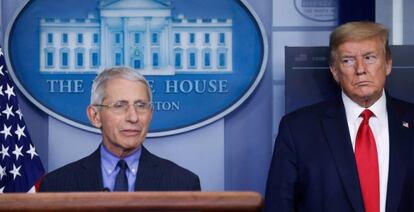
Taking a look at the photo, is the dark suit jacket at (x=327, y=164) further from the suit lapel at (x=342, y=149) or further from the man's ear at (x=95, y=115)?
the man's ear at (x=95, y=115)

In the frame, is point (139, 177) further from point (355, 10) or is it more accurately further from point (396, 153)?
point (355, 10)

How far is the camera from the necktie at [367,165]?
224cm

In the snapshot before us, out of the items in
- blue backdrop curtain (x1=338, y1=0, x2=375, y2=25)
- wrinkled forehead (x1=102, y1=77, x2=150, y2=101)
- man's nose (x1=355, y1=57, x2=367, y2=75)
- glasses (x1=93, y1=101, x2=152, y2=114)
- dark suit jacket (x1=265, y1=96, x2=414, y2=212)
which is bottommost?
dark suit jacket (x1=265, y1=96, x2=414, y2=212)

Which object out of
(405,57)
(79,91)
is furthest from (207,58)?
(405,57)

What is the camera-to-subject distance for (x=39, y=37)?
3215 mm

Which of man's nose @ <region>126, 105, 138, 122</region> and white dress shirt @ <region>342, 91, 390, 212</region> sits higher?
man's nose @ <region>126, 105, 138, 122</region>

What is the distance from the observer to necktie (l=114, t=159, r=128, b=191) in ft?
5.70

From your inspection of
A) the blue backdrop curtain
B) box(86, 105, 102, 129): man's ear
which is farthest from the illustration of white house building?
box(86, 105, 102, 129): man's ear

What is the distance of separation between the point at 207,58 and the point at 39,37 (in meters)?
0.79

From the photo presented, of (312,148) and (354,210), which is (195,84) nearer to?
(312,148)

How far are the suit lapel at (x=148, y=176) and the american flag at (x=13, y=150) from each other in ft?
3.50

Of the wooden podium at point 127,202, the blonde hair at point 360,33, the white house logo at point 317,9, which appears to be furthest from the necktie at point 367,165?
the wooden podium at point 127,202

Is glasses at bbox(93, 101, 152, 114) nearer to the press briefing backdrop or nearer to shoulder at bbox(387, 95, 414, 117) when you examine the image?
shoulder at bbox(387, 95, 414, 117)

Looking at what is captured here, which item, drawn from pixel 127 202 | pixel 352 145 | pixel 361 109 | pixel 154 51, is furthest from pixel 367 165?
pixel 127 202
